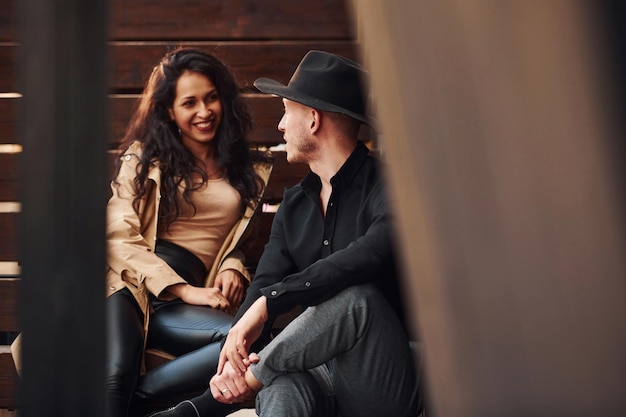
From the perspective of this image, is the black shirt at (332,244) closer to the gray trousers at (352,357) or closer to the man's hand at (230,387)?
the gray trousers at (352,357)

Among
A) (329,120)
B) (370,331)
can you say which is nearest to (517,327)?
(370,331)

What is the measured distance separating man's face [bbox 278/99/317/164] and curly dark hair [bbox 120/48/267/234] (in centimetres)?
42

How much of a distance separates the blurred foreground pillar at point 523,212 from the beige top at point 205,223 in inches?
123

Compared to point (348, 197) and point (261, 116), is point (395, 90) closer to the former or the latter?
point (348, 197)

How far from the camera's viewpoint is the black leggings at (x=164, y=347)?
3.08 m

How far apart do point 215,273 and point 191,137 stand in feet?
1.67

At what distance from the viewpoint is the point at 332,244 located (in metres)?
2.99

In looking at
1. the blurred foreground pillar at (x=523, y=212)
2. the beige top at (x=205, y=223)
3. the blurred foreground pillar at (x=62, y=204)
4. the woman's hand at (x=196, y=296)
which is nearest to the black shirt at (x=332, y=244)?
the woman's hand at (x=196, y=296)

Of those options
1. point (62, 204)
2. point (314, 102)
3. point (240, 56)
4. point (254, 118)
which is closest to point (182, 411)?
point (314, 102)

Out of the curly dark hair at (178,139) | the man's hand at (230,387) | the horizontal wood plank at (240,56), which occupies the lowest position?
the man's hand at (230,387)

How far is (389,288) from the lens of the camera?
9.39 ft

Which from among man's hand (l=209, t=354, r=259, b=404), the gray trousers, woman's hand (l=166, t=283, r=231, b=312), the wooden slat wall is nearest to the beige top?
woman's hand (l=166, t=283, r=231, b=312)

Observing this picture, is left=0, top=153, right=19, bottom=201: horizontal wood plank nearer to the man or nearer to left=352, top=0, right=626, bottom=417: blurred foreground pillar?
the man

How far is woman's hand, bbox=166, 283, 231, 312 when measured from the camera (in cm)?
329
